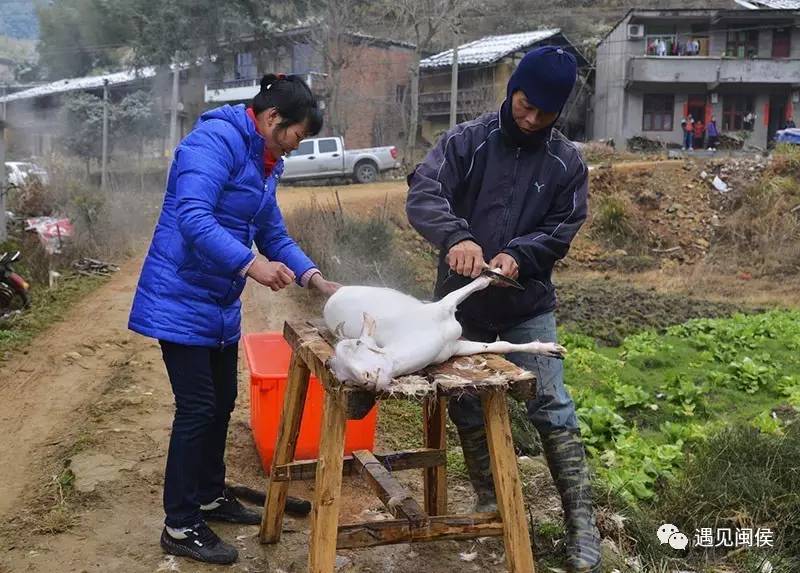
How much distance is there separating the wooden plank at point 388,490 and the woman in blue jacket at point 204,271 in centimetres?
61

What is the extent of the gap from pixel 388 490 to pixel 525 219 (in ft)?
3.78

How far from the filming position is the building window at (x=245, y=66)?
26703mm

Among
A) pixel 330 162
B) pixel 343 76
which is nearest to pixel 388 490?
pixel 330 162

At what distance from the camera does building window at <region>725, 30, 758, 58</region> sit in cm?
3275

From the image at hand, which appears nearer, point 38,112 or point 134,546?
point 134,546

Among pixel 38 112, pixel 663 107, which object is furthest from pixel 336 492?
pixel 663 107

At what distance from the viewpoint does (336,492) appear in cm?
245

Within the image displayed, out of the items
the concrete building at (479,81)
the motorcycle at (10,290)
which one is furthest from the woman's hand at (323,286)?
the concrete building at (479,81)

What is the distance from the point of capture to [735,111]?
32.5 m

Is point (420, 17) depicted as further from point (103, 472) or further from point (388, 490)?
point (388, 490)

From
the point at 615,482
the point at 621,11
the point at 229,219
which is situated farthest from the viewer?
the point at 621,11

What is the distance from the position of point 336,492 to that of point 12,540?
5.44 feet

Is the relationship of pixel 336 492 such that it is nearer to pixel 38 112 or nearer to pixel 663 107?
pixel 38 112

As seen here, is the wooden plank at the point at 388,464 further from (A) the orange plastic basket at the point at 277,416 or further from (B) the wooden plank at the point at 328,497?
(B) the wooden plank at the point at 328,497
